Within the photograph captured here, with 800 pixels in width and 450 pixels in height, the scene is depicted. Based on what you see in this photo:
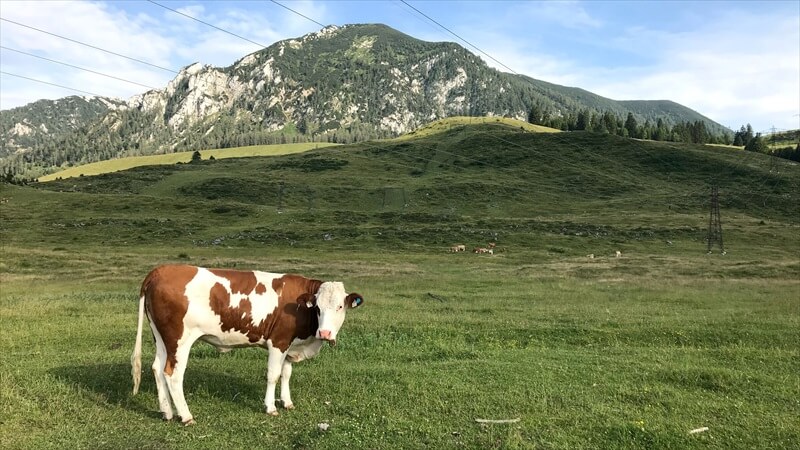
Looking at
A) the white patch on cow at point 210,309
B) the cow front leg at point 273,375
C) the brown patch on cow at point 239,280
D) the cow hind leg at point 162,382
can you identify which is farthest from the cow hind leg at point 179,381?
the cow front leg at point 273,375

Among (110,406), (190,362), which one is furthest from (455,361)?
(110,406)

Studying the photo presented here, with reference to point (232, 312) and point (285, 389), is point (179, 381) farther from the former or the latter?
point (285, 389)

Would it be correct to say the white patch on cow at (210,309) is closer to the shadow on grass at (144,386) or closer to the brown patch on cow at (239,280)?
the brown patch on cow at (239,280)

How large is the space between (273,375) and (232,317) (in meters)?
1.46

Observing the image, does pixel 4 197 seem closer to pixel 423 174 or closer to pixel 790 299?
pixel 423 174

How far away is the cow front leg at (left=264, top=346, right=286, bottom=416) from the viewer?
10.3m

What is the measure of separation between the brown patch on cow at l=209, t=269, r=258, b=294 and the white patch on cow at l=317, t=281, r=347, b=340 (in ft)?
4.71

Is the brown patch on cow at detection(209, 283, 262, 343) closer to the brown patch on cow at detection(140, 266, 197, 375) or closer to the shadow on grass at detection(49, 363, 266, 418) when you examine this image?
the brown patch on cow at detection(140, 266, 197, 375)

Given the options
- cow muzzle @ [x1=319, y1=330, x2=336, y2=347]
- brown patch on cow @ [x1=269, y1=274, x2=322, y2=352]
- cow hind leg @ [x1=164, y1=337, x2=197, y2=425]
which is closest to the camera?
cow hind leg @ [x1=164, y1=337, x2=197, y2=425]

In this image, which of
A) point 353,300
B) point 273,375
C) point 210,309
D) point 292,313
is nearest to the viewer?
point 210,309

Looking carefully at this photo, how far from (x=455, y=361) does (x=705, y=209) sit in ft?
337

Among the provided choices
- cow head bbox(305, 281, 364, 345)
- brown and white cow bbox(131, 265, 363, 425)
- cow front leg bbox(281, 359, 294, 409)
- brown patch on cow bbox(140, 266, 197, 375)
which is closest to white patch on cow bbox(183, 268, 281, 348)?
brown and white cow bbox(131, 265, 363, 425)

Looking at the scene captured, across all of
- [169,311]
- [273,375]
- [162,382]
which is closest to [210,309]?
[169,311]

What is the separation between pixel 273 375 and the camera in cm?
1043
